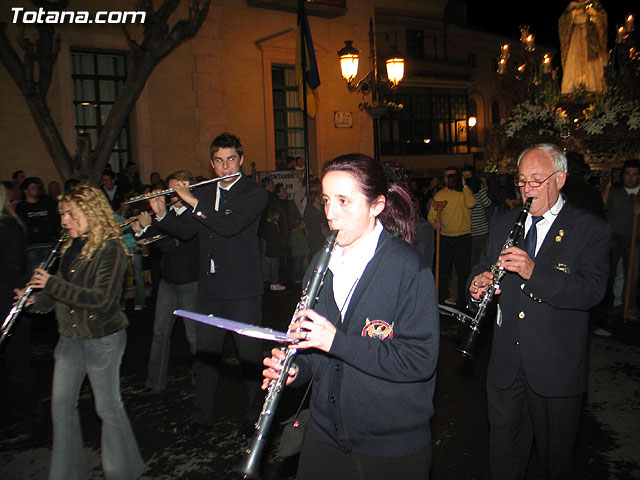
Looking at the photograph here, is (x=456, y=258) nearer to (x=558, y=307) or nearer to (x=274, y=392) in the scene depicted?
(x=558, y=307)

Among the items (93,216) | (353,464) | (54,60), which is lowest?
(353,464)

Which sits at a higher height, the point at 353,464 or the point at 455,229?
the point at 455,229

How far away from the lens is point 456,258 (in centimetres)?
891

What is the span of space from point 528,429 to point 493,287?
90 cm

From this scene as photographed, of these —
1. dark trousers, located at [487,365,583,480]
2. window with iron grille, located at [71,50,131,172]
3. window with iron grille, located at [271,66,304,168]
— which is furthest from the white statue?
dark trousers, located at [487,365,583,480]

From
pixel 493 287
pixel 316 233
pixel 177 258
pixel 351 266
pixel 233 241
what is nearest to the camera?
pixel 351 266

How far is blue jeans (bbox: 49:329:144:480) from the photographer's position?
3.72 meters

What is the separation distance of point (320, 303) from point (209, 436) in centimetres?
292

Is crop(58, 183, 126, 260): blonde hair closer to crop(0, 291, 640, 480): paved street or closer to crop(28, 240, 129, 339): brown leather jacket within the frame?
crop(28, 240, 129, 339): brown leather jacket

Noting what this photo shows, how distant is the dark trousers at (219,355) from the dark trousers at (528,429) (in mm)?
2182

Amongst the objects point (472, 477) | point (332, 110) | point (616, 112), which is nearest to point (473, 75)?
point (332, 110)

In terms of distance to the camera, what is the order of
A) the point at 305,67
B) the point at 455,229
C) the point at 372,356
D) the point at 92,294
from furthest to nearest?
the point at 305,67 < the point at 455,229 < the point at 92,294 < the point at 372,356

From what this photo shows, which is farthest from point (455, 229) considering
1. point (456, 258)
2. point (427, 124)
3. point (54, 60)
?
point (427, 124)

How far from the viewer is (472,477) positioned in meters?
4.06
